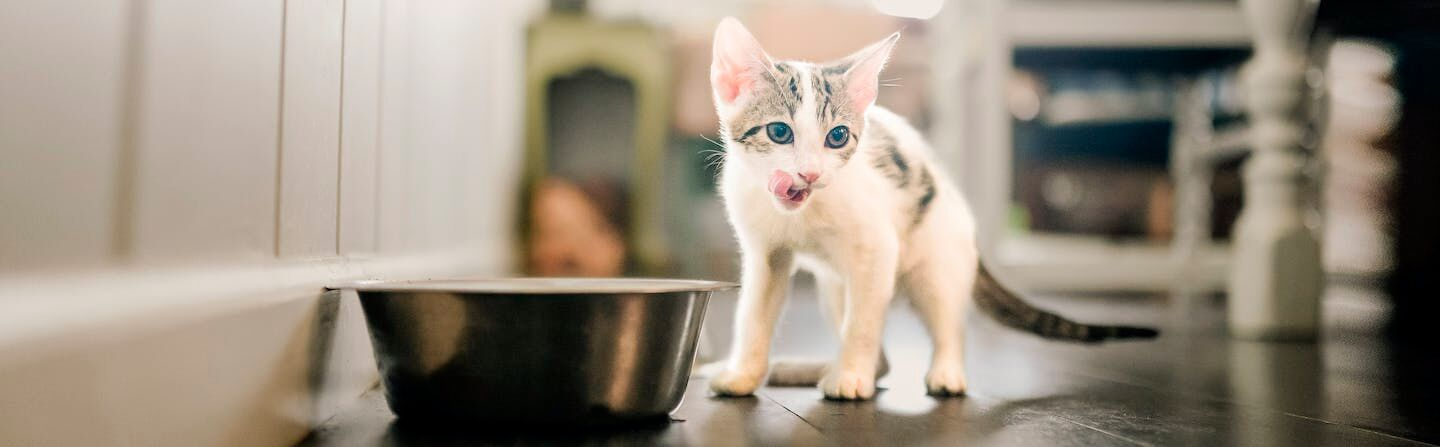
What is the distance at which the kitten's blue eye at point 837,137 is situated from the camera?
861mm

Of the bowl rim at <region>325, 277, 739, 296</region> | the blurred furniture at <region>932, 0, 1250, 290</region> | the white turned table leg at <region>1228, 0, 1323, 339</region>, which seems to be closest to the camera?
the bowl rim at <region>325, 277, 739, 296</region>

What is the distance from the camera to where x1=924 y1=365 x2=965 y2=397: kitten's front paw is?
100 centimetres

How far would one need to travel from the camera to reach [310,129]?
0.77 meters

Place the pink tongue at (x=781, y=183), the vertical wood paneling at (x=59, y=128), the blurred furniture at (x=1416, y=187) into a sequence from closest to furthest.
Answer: the vertical wood paneling at (x=59, y=128)
the pink tongue at (x=781, y=183)
the blurred furniture at (x=1416, y=187)

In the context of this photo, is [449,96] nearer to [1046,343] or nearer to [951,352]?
[951,352]

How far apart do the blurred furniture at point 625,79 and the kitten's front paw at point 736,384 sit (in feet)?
3.14

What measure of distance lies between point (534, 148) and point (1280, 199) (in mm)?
1698

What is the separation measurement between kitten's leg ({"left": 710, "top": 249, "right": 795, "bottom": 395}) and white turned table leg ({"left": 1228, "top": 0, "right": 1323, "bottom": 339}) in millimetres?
1335

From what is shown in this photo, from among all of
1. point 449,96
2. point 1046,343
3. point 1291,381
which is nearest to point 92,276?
point 449,96

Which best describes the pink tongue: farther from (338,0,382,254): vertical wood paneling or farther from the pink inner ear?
(338,0,382,254): vertical wood paneling

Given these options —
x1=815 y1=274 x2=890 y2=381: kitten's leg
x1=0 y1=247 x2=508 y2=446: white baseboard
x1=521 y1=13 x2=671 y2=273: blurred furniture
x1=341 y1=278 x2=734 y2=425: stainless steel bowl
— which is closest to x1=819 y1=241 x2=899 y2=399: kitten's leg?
x1=815 y1=274 x2=890 y2=381: kitten's leg


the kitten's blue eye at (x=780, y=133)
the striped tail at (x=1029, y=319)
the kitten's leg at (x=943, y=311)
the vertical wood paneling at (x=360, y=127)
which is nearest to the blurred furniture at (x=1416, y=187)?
the striped tail at (x=1029, y=319)

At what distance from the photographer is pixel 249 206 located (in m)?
0.65

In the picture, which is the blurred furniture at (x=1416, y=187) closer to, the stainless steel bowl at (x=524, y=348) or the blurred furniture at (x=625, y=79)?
the blurred furniture at (x=625, y=79)
